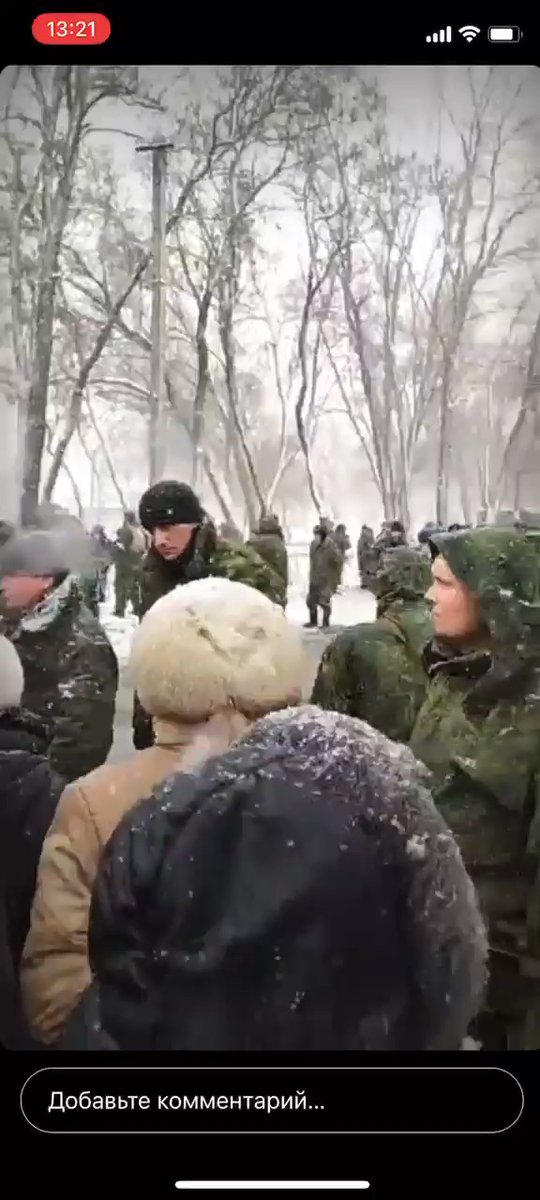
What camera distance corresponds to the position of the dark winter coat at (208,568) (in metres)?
1.00

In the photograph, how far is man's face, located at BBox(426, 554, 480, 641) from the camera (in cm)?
101

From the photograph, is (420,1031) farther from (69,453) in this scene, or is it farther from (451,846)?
(69,453)

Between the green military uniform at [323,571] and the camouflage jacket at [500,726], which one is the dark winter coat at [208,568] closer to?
the green military uniform at [323,571]

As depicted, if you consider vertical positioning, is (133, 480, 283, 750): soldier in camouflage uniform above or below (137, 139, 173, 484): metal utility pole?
below

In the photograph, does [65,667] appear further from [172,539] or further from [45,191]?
[45,191]

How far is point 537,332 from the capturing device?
1.04m

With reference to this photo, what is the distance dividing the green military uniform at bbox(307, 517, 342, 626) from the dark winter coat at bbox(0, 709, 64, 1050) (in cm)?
28

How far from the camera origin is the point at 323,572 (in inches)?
39.6

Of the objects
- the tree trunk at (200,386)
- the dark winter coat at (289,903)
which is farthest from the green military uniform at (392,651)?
the tree trunk at (200,386)
